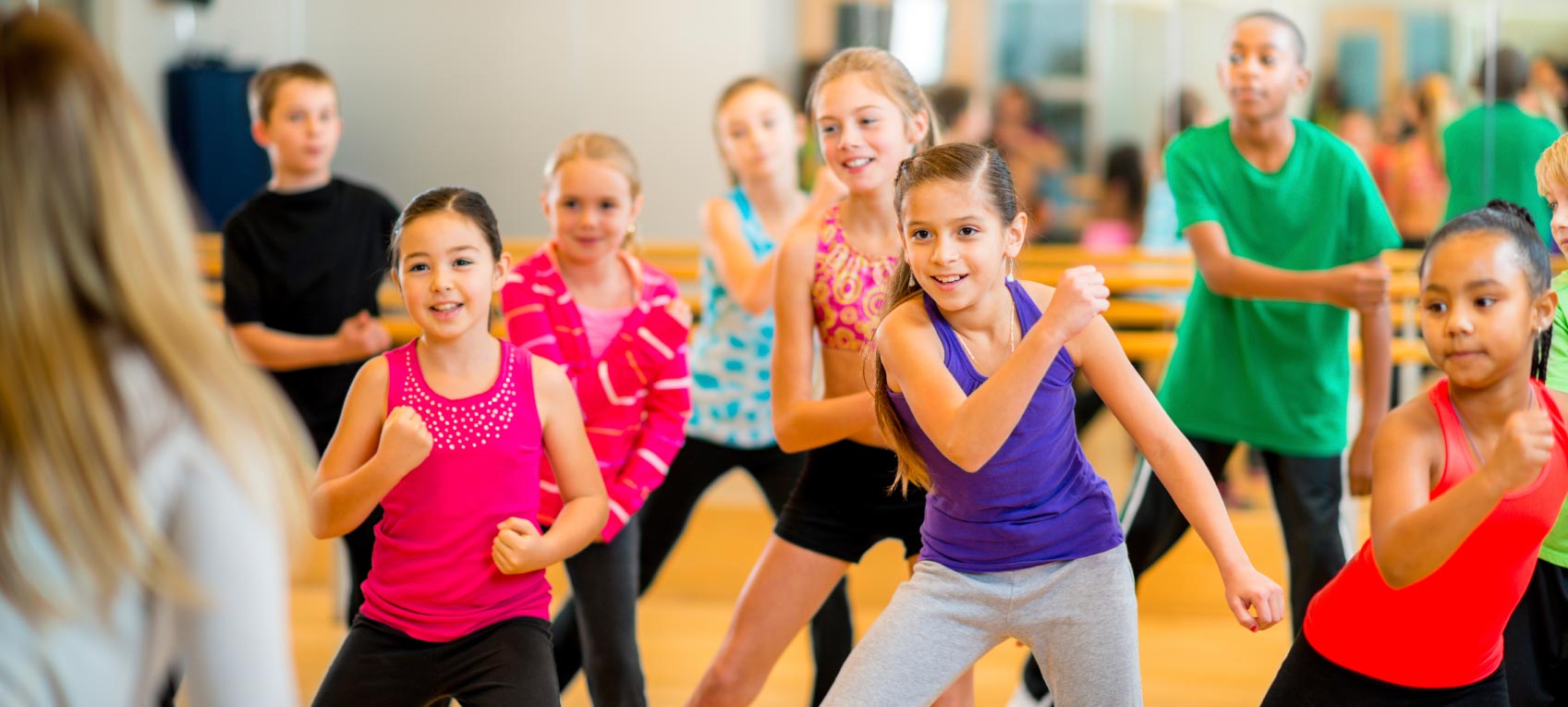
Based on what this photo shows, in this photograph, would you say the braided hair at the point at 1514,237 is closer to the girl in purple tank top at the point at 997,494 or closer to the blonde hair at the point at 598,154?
the girl in purple tank top at the point at 997,494

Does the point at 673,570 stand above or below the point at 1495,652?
below

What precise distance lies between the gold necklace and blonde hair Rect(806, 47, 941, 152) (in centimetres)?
49

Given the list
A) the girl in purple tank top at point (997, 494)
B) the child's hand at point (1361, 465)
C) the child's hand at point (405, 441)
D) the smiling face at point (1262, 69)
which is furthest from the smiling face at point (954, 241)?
the child's hand at point (1361, 465)

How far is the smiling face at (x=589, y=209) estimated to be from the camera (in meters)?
2.61

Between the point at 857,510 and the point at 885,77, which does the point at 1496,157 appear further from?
the point at 857,510

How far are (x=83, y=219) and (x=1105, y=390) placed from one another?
1256 mm

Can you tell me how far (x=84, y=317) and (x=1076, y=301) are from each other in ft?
3.48

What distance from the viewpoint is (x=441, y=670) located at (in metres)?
2.00

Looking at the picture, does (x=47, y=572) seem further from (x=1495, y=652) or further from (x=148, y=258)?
(x=1495, y=652)

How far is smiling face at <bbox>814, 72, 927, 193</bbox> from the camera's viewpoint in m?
2.33

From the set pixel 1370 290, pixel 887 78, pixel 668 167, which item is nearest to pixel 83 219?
pixel 887 78

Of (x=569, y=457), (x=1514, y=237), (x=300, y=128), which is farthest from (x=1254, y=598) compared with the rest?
(x=300, y=128)

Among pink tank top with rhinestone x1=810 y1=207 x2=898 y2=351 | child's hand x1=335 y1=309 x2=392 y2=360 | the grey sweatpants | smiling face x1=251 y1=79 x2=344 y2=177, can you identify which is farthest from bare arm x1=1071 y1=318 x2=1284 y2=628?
smiling face x1=251 y1=79 x2=344 y2=177

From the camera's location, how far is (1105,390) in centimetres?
194
